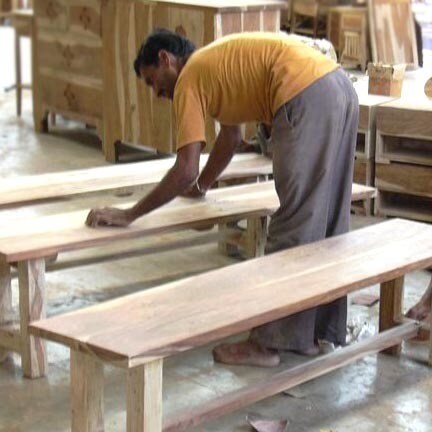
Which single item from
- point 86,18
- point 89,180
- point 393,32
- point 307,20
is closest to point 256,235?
point 89,180

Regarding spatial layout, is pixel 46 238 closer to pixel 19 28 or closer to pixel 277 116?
pixel 277 116

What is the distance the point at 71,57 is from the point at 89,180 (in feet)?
10.8

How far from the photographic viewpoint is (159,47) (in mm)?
3943

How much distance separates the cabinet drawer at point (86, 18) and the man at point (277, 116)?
3596 millimetres

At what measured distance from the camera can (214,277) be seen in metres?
3.56

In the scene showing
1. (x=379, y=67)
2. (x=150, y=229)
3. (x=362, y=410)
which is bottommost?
(x=362, y=410)

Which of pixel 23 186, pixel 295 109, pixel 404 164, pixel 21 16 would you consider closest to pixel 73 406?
pixel 295 109

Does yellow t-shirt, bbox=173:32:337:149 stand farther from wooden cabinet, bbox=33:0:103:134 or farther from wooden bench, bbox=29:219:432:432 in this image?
wooden cabinet, bbox=33:0:103:134

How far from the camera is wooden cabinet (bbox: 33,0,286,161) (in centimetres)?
649

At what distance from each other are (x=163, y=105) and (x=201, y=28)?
0.73 m

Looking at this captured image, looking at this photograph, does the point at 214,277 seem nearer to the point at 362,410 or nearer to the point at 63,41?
the point at 362,410

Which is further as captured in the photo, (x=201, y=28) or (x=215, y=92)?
(x=201, y=28)

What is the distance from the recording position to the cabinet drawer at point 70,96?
779 centimetres

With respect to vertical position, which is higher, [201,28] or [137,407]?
[201,28]
